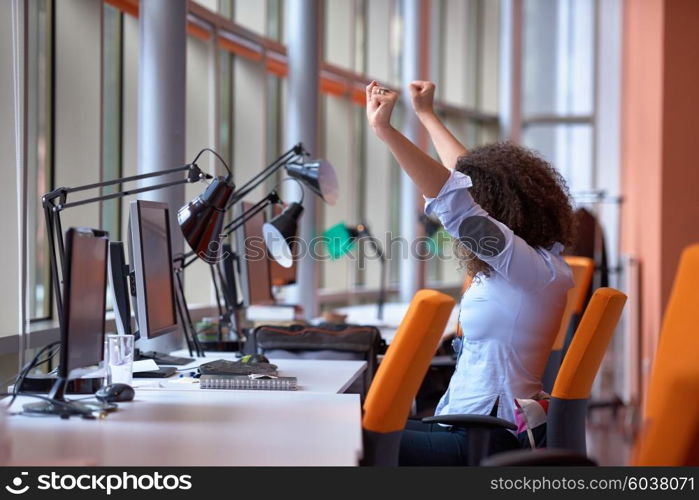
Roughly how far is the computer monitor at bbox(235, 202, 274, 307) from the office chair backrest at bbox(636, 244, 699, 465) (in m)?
2.17

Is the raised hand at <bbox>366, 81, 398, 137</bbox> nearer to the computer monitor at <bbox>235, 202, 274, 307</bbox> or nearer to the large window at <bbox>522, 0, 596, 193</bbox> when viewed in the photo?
the computer monitor at <bbox>235, 202, 274, 307</bbox>

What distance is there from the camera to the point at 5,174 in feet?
10.6

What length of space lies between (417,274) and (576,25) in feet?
12.1

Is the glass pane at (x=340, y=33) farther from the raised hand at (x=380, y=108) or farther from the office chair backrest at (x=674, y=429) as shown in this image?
the office chair backrest at (x=674, y=429)

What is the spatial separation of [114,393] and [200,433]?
0.47m

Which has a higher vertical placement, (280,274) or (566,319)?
(280,274)

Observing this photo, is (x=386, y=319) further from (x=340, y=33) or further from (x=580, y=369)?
(x=580, y=369)

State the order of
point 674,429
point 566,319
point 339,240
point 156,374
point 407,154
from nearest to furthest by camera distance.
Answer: point 674,429
point 407,154
point 156,374
point 566,319
point 339,240

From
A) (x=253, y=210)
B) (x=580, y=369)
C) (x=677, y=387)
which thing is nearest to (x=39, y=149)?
(x=253, y=210)

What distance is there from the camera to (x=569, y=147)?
32.3ft

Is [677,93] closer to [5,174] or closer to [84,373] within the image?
[5,174]

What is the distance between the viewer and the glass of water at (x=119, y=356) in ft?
8.25

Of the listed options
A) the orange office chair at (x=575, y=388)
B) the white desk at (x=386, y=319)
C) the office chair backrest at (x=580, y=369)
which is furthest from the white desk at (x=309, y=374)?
the white desk at (x=386, y=319)

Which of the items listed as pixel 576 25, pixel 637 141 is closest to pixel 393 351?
pixel 637 141
